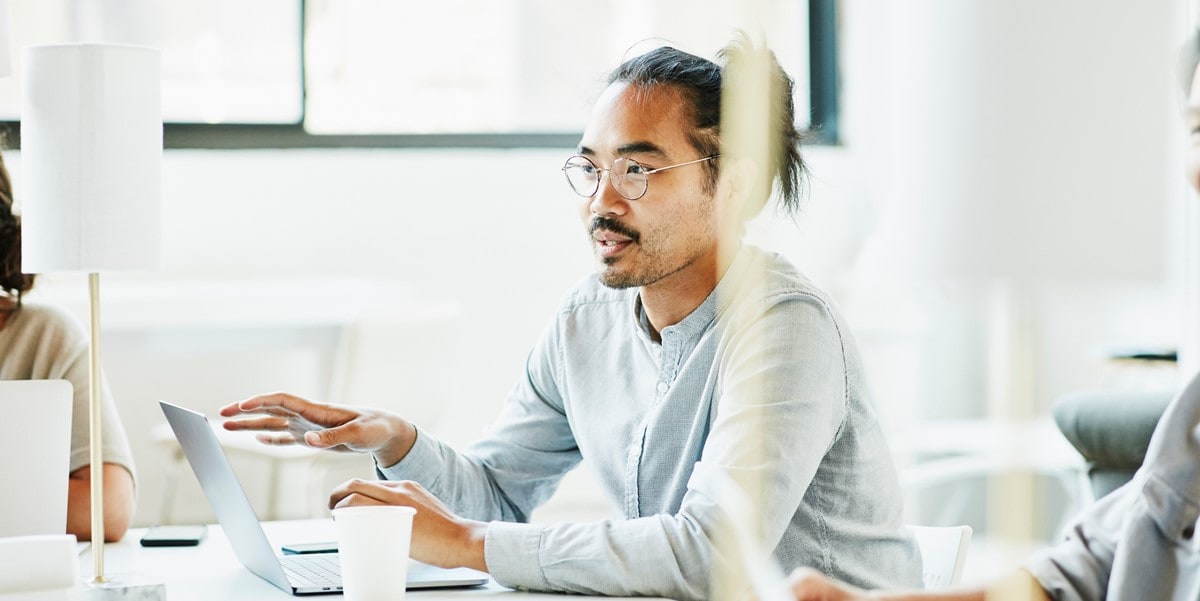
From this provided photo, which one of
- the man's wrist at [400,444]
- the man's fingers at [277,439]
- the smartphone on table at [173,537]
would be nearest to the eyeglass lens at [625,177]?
the man's wrist at [400,444]

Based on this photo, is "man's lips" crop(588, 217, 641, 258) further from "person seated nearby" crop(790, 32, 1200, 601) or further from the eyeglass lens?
"person seated nearby" crop(790, 32, 1200, 601)

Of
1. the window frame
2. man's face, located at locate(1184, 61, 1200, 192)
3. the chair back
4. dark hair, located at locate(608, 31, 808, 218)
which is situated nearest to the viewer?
man's face, located at locate(1184, 61, 1200, 192)

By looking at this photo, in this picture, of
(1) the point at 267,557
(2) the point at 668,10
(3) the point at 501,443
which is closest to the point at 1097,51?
(1) the point at 267,557

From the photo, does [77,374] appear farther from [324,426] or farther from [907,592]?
[907,592]

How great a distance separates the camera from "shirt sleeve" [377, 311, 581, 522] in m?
1.66

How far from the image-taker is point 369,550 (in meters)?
Answer: 1.10

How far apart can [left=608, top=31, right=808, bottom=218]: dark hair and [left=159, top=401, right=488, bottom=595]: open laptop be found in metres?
0.64

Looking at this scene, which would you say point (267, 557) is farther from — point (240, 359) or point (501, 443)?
point (240, 359)

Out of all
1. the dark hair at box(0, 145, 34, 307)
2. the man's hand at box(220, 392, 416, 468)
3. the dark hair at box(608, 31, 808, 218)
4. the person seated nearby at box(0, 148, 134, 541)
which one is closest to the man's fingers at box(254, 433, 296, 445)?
the man's hand at box(220, 392, 416, 468)

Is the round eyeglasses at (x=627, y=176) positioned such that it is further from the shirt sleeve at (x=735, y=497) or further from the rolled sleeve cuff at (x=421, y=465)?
the rolled sleeve cuff at (x=421, y=465)

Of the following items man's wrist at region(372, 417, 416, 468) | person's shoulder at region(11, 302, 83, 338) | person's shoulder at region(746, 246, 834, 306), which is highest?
person's shoulder at region(746, 246, 834, 306)

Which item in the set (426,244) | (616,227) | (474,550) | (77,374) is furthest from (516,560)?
(426,244)

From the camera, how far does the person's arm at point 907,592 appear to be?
1.04 metres

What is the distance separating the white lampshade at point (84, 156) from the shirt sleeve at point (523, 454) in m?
0.50
